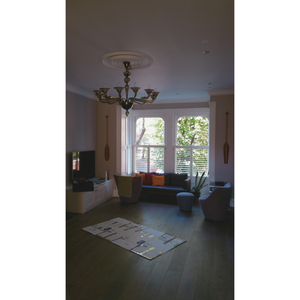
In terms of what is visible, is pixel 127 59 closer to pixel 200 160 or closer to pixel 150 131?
pixel 150 131

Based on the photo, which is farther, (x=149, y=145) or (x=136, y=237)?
(x=149, y=145)

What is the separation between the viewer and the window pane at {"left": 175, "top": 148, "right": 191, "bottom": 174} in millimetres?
6781

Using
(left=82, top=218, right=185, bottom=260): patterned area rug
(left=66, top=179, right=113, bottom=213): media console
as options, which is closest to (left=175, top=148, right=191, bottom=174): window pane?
(left=66, top=179, right=113, bottom=213): media console

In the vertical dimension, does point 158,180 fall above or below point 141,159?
below

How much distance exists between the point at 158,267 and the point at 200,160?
13.7 feet

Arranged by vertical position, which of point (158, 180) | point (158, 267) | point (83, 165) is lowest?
point (158, 267)

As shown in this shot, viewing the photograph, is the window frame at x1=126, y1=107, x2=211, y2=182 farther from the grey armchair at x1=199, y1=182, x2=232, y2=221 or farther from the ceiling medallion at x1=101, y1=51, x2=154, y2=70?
the ceiling medallion at x1=101, y1=51, x2=154, y2=70

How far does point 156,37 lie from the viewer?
2.64m

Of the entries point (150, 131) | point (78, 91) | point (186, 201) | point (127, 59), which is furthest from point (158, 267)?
point (150, 131)

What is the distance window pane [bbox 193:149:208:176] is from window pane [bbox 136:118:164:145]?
1.08 m

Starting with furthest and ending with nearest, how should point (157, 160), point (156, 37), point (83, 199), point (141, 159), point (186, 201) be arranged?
point (141, 159) → point (157, 160) → point (186, 201) → point (83, 199) → point (156, 37)

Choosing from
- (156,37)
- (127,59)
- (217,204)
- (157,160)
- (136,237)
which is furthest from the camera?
(157,160)
